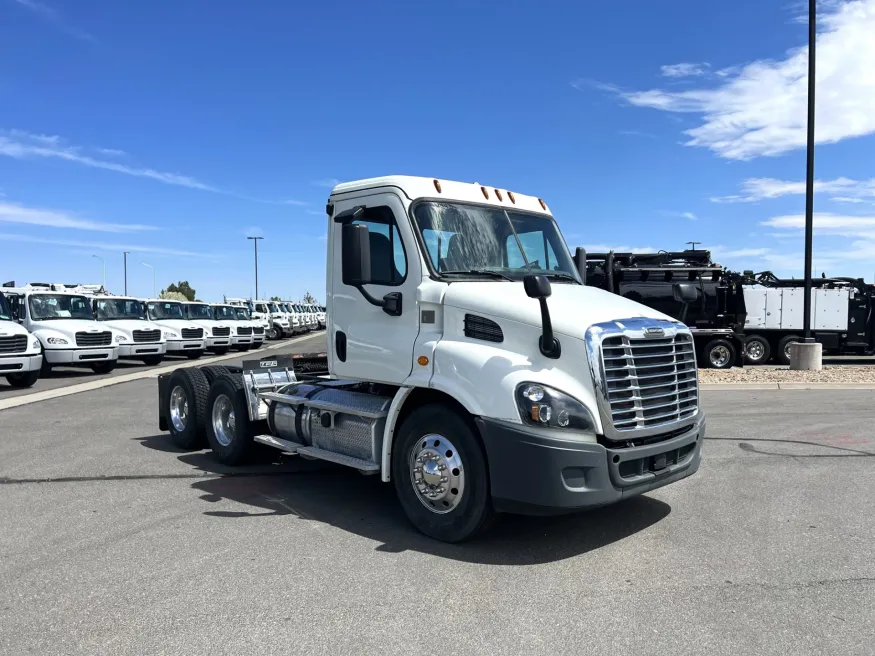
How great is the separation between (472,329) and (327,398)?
1.73 m

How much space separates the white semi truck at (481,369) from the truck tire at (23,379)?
11460mm

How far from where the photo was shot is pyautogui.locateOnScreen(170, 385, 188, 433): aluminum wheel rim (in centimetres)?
854

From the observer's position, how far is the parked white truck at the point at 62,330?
1797cm

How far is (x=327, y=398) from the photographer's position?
612cm

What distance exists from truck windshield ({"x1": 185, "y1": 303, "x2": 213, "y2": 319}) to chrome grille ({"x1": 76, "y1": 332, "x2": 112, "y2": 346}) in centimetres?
805

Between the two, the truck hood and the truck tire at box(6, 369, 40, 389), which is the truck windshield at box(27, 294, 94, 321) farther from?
the truck hood

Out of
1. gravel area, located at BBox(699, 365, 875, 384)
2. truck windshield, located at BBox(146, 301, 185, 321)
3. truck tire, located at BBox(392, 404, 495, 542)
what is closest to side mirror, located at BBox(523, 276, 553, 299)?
truck tire, located at BBox(392, 404, 495, 542)

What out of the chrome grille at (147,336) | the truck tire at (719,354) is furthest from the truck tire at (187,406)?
the truck tire at (719,354)

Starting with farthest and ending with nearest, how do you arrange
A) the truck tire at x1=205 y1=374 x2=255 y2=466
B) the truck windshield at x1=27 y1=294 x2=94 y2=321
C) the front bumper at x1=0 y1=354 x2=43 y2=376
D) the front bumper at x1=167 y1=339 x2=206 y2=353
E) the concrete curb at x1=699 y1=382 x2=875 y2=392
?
the front bumper at x1=167 y1=339 x2=206 y2=353, the truck windshield at x1=27 y1=294 x2=94 y2=321, the concrete curb at x1=699 y1=382 x2=875 y2=392, the front bumper at x1=0 y1=354 x2=43 y2=376, the truck tire at x1=205 y1=374 x2=255 y2=466

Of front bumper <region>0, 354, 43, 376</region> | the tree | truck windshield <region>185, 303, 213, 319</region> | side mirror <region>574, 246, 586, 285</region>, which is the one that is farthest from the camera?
the tree

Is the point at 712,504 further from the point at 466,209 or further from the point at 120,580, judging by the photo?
the point at 120,580

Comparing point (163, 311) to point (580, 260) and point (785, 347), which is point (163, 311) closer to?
point (785, 347)

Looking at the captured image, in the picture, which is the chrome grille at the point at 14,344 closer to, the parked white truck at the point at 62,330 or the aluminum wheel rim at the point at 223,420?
the parked white truck at the point at 62,330

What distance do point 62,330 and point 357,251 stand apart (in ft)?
51.8
